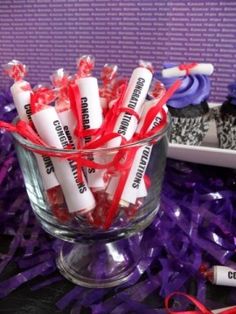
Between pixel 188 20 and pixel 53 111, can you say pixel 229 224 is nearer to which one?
pixel 53 111

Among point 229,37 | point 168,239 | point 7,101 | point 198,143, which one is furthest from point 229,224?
point 7,101

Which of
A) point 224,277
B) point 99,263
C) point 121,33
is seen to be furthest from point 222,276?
point 121,33

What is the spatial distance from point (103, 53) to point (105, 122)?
15.8 inches

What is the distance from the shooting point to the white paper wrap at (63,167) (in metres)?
0.35

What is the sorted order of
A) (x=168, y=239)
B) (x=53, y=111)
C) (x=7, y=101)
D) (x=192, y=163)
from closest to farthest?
(x=53, y=111), (x=168, y=239), (x=192, y=163), (x=7, y=101)

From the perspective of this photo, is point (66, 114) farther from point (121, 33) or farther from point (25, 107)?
point (121, 33)

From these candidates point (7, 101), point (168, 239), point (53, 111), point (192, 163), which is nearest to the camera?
point (53, 111)

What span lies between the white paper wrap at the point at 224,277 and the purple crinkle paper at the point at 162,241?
17 mm

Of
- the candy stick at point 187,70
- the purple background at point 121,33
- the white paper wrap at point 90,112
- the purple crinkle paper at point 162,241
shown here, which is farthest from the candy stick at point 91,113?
the purple background at point 121,33

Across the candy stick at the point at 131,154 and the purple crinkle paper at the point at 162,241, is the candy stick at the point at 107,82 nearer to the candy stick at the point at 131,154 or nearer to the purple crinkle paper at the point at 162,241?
the candy stick at the point at 131,154

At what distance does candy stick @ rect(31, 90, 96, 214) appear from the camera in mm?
354

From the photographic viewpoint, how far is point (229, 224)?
49 cm

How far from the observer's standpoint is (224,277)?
1.34 feet

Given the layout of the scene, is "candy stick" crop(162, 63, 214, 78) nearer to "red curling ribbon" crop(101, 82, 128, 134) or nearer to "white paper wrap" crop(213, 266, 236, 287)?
"red curling ribbon" crop(101, 82, 128, 134)
